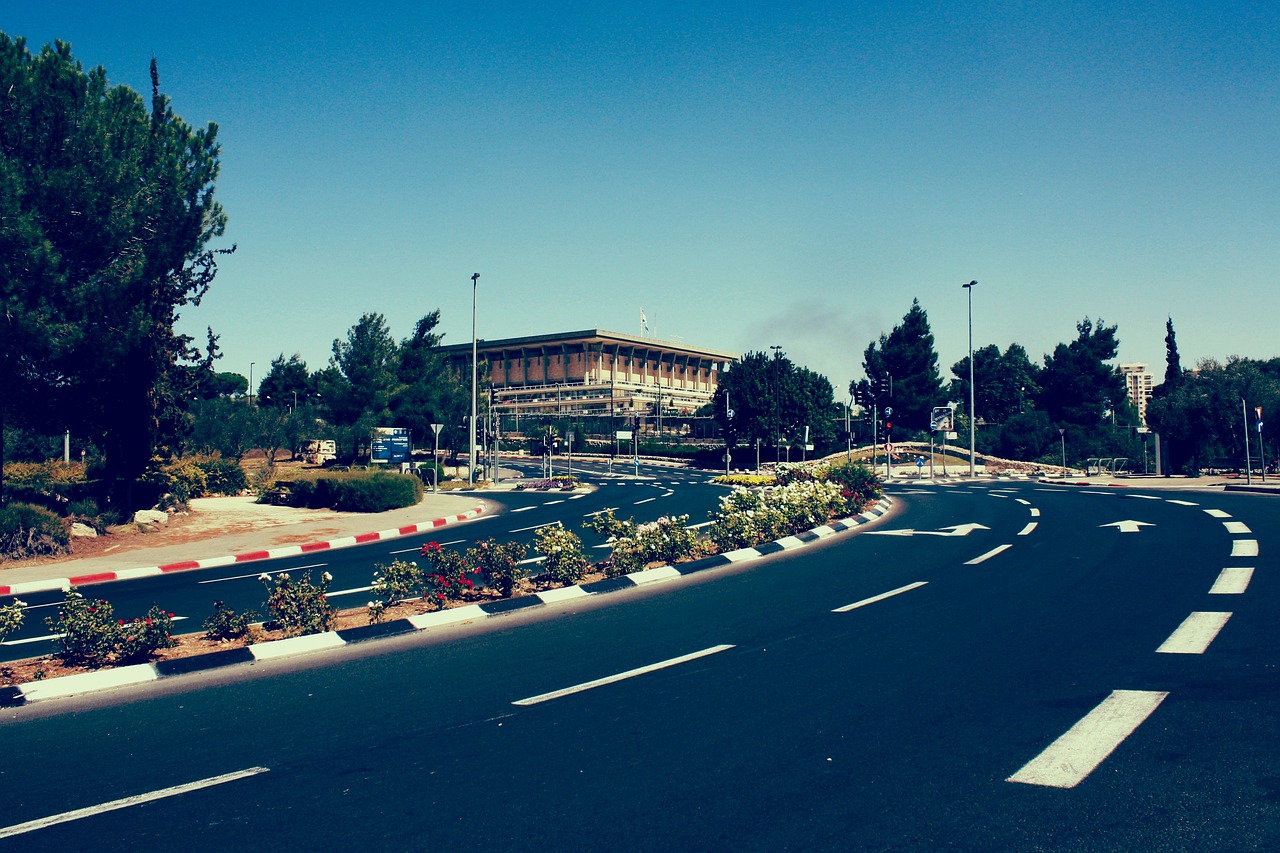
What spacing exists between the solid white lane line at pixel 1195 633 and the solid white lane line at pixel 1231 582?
1.48 meters

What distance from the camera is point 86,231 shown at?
59.7 feet

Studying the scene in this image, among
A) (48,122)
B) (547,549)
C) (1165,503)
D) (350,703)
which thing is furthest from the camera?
(1165,503)

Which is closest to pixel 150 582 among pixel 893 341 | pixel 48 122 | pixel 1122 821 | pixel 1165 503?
pixel 48 122

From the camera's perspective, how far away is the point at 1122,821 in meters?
3.89

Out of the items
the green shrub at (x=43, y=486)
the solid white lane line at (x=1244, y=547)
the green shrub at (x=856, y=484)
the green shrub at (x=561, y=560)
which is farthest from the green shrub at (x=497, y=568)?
the green shrub at (x=43, y=486)

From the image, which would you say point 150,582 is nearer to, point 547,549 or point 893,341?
point 547,549

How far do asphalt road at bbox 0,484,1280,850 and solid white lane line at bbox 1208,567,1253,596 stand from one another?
0.33m

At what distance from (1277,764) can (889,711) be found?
1976 mm

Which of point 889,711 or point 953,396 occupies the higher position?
point 953,396

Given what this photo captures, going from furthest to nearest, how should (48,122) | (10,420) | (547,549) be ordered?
(10,420) < (48,122) < (547,549)

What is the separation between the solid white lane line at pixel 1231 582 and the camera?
982cm

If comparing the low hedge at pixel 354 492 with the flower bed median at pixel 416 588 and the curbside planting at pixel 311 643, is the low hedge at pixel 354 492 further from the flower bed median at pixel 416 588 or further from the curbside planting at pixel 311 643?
the curbside planting at pixel 311 643

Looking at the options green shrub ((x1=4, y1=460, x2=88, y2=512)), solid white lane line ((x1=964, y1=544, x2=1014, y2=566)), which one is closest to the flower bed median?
solid white lane line ((x1=964, y1=544, x2=1014, y2=566))

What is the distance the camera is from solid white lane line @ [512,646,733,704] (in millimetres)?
6316
